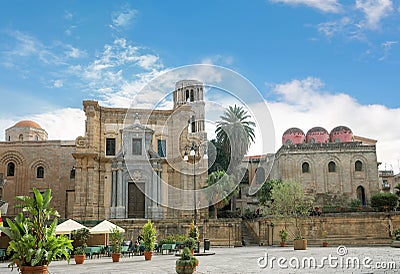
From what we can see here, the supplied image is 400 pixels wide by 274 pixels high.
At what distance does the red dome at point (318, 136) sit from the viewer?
148 feet

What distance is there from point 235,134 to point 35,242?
2976 centimetres

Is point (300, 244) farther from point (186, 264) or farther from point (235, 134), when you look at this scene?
point (235, 134)

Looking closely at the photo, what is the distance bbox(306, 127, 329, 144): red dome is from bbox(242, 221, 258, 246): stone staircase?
14.8 metres

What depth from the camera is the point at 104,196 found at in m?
32.7

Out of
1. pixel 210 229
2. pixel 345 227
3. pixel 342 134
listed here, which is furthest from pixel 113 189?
pixel 342 134

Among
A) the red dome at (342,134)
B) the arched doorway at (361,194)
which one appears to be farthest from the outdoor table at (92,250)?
the red dome at (342,134)

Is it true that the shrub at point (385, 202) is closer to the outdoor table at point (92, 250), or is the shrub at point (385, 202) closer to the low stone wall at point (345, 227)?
the low stone wall at point (345, 227)

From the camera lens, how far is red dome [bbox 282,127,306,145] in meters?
45.8

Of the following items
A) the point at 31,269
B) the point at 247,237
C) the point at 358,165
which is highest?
Answer: the point at 358,165

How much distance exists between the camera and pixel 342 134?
45062 mm

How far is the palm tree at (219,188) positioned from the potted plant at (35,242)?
22.6m

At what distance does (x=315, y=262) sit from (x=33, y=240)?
987 cm

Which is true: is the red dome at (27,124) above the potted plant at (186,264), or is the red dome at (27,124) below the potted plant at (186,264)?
above

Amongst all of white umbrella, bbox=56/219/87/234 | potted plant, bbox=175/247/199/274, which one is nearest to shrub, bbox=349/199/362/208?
white umbrella, bbox=56/219/87/234
